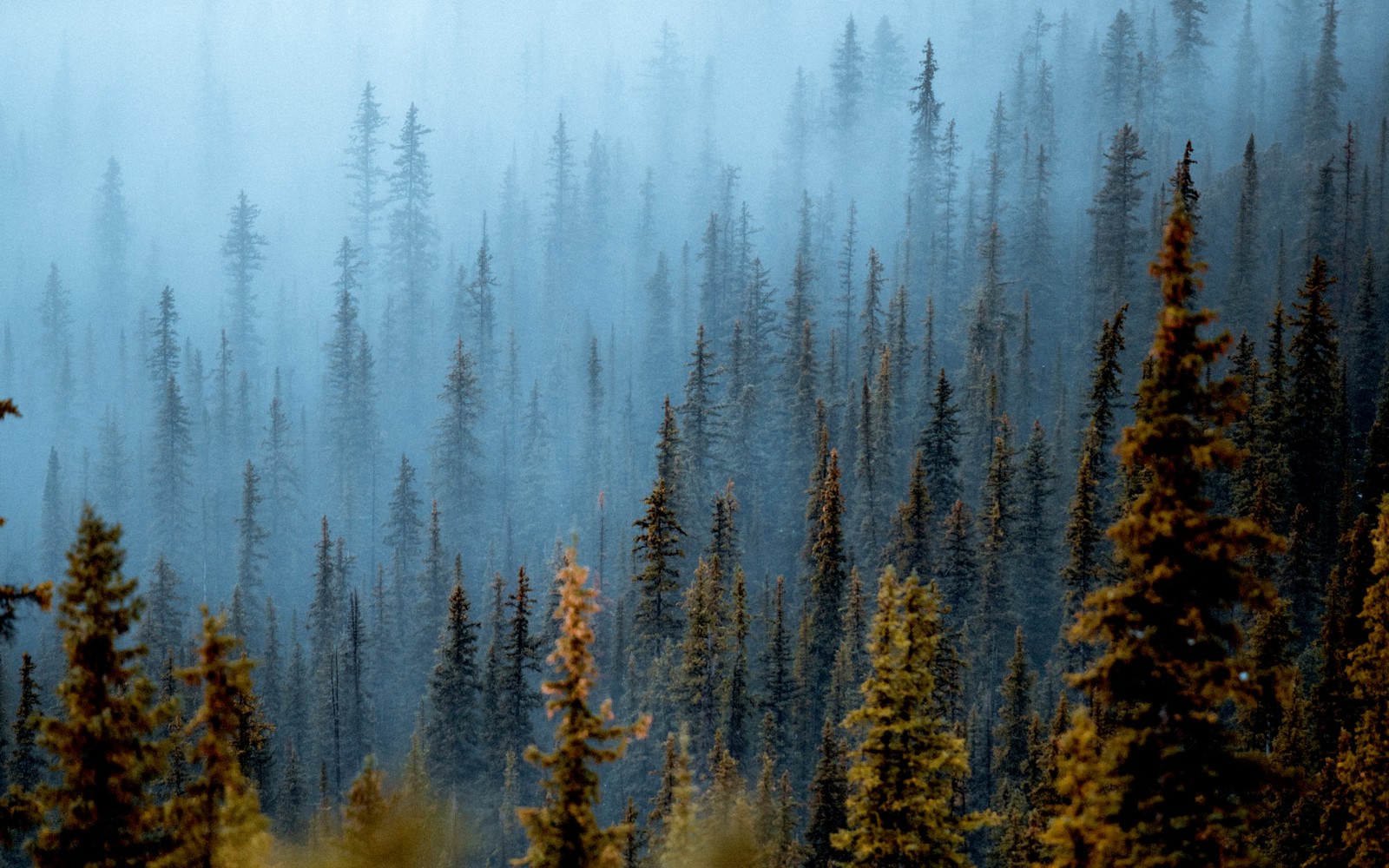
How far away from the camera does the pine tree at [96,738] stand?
14.9m

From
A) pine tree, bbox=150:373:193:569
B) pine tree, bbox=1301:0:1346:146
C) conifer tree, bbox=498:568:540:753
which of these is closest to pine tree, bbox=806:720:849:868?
conifer tree, bbox=498:568:540:753

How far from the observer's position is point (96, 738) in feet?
48.9

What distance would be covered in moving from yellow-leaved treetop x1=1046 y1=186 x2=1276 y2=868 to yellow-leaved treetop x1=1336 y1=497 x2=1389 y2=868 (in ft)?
42.9

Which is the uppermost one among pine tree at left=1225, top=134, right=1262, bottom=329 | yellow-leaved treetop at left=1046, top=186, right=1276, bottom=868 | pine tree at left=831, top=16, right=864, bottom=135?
pine tree at left=831, top=16, right=864, bottom=135

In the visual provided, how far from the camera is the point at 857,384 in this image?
87375 millimetres

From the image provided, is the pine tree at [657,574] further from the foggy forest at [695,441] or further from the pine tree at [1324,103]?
the pine tree at [1324,103]

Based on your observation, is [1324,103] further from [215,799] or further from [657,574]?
[215,799]

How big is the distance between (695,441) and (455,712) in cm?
3109

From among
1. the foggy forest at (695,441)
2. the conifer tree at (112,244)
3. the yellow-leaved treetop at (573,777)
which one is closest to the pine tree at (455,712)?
the foggy forest at (695,441)

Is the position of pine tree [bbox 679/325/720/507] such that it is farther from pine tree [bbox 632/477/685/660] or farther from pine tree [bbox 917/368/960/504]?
pine tree [bbox 632/477/685/660]

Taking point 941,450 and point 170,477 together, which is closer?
point 941,450

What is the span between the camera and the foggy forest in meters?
15.9

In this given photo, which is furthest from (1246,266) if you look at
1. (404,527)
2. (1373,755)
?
(404,527)

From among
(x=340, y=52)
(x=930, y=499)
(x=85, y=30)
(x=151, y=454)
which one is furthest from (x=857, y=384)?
(x=85, y=30)
